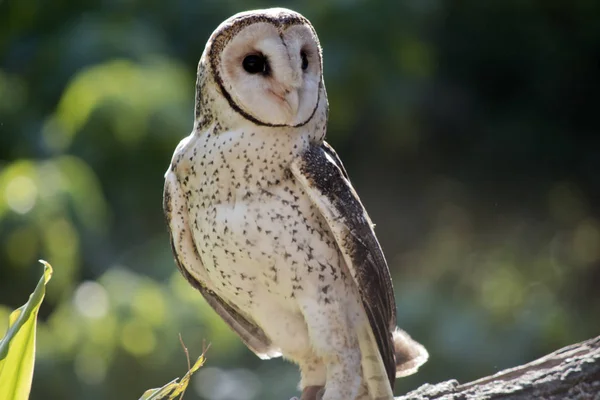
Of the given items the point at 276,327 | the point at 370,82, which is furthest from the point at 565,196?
the point at 276,327

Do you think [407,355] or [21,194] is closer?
[407,355]

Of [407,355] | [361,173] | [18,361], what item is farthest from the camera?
[361,173]

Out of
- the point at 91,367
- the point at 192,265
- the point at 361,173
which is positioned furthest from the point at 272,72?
the point at 361,173

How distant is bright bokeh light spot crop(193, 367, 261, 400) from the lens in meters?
5.02

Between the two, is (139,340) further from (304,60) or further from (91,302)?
(304,60)

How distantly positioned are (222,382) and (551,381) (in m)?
2.28

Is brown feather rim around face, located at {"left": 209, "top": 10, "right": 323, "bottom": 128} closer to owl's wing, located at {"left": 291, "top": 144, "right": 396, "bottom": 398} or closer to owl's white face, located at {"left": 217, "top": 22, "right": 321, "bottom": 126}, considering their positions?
owl's white face, located at {"left": 217, "top": 22, "right": 321, "bottom": 126}

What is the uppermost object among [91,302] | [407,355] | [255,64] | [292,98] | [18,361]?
[91,302]

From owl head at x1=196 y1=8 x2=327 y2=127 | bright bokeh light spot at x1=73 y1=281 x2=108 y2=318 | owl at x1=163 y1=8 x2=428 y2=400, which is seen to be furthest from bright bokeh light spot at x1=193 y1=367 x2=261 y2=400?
owl head at x1=196 y1=8 x2=327 y2=127

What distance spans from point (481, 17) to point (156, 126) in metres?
3.04

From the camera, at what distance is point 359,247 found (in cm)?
310

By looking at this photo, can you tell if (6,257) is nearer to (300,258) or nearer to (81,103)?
(81,103)

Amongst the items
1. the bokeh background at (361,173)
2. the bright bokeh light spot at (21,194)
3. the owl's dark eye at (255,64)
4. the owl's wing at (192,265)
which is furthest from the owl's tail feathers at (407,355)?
the bright bokeh light spot at (21,194)

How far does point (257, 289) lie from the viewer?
125 inches
